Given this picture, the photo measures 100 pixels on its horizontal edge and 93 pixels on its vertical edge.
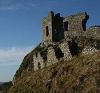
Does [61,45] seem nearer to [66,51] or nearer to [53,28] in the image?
[66,51]

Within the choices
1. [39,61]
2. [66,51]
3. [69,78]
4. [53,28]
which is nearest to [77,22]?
[53,28]

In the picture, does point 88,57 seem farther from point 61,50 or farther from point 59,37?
point 59,37

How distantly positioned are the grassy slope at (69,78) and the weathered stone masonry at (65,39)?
2256 mm

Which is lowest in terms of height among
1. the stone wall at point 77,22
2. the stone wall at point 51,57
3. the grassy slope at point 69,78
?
the grassy slope at point 69,78

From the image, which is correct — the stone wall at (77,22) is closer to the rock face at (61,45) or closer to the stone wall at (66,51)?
the rock face at (61,45)

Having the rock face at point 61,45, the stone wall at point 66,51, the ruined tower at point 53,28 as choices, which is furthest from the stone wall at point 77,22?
the stone wall at point 66,51

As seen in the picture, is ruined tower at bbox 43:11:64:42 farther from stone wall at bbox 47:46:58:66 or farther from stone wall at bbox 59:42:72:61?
stone wall at bbox 59:42:72:61

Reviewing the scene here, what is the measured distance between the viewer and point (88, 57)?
115 ft

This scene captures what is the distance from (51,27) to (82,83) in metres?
27.1

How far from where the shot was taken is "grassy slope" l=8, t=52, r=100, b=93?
1218 inches

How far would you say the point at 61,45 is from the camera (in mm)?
41688

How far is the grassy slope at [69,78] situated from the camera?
3094 cm

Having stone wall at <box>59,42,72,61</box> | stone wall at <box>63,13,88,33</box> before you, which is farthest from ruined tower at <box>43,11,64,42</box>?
stone wall at <box>59,42,72,61</box>

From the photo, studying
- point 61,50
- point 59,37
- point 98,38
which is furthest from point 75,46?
point 59,37
